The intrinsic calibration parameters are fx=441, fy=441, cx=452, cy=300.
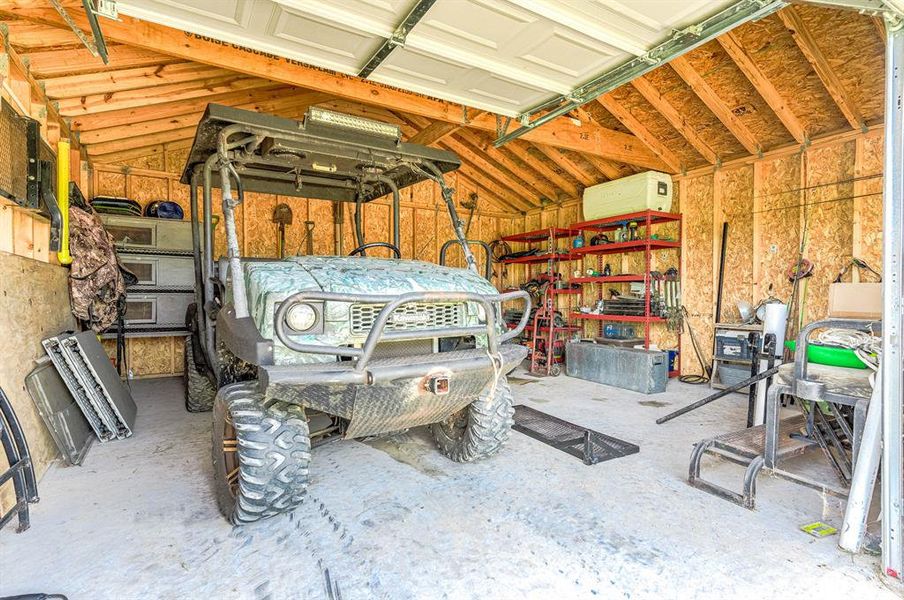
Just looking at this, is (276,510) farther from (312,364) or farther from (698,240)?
(698,240)

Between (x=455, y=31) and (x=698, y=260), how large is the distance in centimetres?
549

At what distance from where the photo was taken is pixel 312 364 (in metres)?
2.04

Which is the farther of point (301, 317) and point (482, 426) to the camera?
point (482, 426)

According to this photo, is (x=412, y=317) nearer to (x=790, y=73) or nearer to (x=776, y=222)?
(x=790, y=73)

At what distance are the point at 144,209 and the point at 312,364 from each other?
20.3ft

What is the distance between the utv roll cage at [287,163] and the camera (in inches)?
Answer: 106

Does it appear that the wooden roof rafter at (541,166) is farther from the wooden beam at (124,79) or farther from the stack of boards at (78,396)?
the stack of boards at (78,396)

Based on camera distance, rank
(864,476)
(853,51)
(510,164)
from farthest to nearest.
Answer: (510,164) < (853,51) < (864,476)

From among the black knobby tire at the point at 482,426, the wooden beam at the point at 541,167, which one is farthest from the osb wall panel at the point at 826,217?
the black knobby tire at the point at 482,426

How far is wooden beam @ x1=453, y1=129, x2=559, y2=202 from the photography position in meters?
7.61

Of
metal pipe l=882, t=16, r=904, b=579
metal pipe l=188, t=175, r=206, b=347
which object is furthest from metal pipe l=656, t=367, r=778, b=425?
metal pipe l=188, t=175, r=206, b=347

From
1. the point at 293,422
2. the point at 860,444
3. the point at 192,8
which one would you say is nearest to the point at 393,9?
the point at 192,8

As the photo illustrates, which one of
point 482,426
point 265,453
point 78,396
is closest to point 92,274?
point 78,396

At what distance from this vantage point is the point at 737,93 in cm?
528
